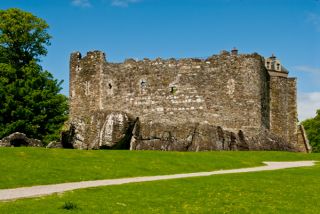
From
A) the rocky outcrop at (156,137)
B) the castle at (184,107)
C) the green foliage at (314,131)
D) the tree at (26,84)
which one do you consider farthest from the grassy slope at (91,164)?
the green foliage at (314,131)

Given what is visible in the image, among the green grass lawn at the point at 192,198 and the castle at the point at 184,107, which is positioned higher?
the castle at the point at 184,107

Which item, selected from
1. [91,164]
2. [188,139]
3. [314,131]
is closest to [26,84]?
[188,139]

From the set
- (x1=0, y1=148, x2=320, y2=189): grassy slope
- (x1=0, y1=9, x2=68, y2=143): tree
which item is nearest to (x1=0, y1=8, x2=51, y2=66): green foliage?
(x1=0, y1=9, x2=68, y2=143): tree

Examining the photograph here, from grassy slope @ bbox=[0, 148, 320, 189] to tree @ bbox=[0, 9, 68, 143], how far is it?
23.7 meters

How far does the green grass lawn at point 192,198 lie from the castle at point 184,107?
69.9 ft

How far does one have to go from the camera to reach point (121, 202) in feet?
63.6

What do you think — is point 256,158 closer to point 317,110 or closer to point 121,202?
point 121,202

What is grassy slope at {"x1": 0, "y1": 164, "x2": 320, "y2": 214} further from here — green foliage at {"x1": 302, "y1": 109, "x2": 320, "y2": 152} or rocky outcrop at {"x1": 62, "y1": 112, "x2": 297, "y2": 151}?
green foliage at {"x1": 302, "y1": 109, "x2": 320, "y2": 152}

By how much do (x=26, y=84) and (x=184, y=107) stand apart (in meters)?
17.8

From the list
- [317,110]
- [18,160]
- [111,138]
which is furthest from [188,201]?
[317,110]

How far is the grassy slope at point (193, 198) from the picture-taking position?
60.2 feet

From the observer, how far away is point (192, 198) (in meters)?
20.4

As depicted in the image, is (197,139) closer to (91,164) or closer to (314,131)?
(91,164)

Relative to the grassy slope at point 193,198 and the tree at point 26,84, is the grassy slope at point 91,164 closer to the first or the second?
the grassy slope at point 193,198
